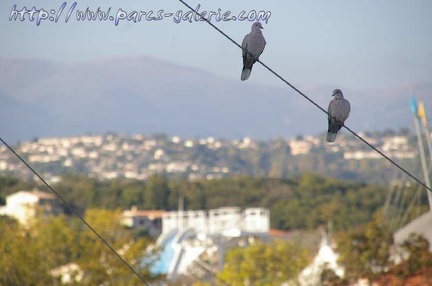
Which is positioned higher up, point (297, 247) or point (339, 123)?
point (339, 123)

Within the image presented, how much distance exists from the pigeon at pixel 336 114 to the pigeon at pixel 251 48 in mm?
1207

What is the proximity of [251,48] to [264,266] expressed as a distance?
3474 cm

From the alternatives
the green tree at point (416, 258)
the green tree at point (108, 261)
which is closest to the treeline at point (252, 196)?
the green tree at point (108, 261)

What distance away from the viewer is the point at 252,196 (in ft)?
418

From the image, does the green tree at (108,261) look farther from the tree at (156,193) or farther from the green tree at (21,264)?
the tree at (156,193)

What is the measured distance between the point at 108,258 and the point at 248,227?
28.4 meters

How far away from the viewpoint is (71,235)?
160 feet

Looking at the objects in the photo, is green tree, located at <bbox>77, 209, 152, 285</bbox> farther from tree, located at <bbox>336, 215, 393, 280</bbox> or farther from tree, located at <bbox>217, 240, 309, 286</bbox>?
tree, located at <bbox>336, 215, 393, 280</bbox>

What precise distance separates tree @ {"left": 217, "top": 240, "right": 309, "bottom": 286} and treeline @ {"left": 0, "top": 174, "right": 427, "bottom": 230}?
170ft

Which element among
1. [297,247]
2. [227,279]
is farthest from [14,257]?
[297,247]

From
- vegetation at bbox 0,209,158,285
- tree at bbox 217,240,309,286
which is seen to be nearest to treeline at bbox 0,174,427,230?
tree at bbox 217,240,309,286

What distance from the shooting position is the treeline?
11531 cm

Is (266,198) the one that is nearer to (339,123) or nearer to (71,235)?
(71,235)

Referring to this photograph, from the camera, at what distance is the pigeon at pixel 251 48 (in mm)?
20812
